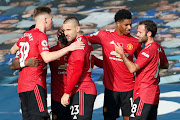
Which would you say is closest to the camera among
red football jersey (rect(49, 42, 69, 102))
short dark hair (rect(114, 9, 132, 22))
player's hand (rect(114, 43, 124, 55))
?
player's hand (rect(114, 43, 124, 55))

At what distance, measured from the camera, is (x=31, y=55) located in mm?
5438

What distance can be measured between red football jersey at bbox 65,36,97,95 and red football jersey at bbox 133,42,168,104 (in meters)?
0.81

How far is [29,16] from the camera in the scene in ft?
54.5

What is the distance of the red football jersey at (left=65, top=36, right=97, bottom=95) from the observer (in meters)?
5.34

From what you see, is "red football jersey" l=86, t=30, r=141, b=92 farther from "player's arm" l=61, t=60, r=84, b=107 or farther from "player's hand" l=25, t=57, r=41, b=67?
"player's hand" l=25, t=57, r=41, b=67

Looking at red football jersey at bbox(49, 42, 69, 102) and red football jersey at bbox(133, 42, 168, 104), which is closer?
red football jersey at bbox(133, 42, 168, 104)

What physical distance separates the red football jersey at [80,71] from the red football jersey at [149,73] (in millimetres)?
809

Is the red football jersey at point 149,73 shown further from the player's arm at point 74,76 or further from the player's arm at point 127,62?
the player's arm at point 74,76

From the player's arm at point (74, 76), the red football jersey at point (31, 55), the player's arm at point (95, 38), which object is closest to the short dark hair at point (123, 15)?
the player's arm at point (95, 38)

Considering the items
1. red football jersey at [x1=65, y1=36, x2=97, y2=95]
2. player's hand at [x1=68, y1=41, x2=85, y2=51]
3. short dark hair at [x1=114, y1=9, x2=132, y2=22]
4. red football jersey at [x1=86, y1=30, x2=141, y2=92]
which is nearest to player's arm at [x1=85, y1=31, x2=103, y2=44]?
red football jersey at [x1=86, y1=30, x2=141, y2=92]

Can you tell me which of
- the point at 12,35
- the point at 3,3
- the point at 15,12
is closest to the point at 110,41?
the point at 12,35

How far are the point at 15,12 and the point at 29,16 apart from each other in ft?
3.33

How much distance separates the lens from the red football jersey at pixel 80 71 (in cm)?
534

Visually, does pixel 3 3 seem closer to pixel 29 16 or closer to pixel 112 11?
pixel 29 16
